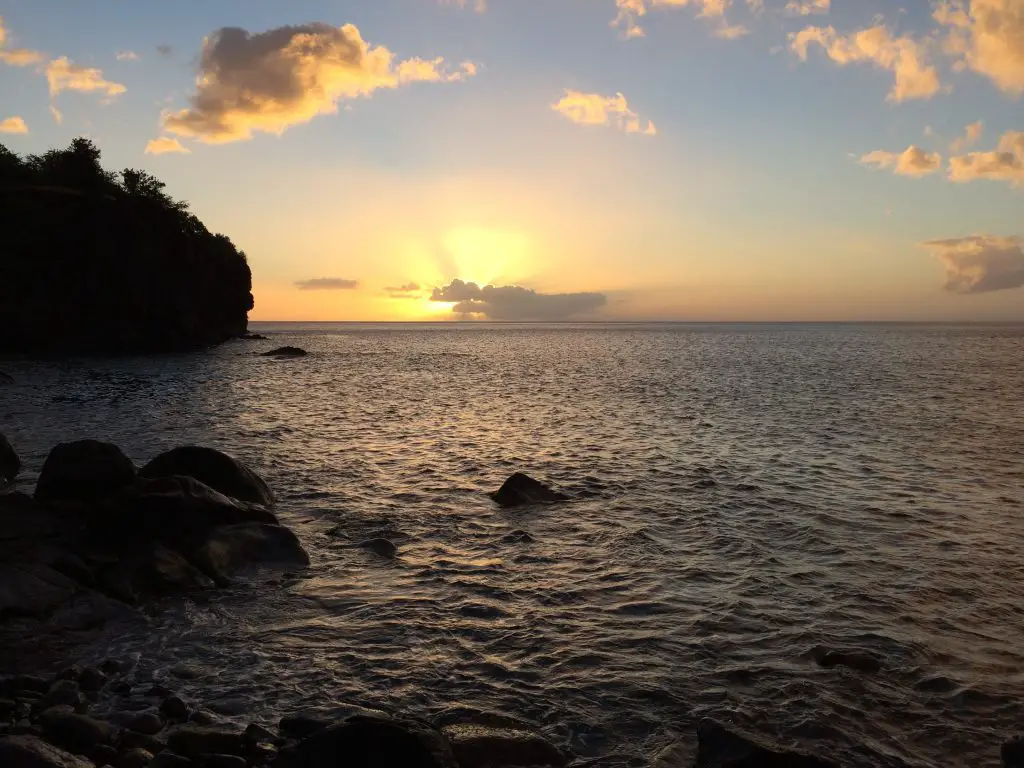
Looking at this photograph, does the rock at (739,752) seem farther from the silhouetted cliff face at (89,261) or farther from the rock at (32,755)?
the silhouetted cliff face at (89,261)

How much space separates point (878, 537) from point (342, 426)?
76.4 ft

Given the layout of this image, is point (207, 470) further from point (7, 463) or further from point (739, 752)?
point (739, 752)

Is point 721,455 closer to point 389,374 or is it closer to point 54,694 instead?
point 54,694

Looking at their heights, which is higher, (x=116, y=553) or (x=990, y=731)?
(x=116, y=553)

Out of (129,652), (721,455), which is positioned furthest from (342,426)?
(129,652)

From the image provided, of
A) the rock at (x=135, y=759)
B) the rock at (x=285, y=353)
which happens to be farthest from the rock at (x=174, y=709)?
the rock at (x=285, y=353)

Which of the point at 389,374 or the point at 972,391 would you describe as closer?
the point at 972,391

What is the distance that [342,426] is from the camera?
31.7 metres

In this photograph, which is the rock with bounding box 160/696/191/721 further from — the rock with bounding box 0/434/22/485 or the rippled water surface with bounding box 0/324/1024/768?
the rock with bounding box 0/434/22/485

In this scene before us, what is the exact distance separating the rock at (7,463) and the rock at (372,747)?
53.3 ft

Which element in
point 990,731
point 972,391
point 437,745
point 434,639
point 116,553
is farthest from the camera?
point 972,391

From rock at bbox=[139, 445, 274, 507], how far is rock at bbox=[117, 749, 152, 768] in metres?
9.31

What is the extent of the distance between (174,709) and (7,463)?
1488 centimetres

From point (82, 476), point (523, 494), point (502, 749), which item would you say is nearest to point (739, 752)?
point (502, 749)
